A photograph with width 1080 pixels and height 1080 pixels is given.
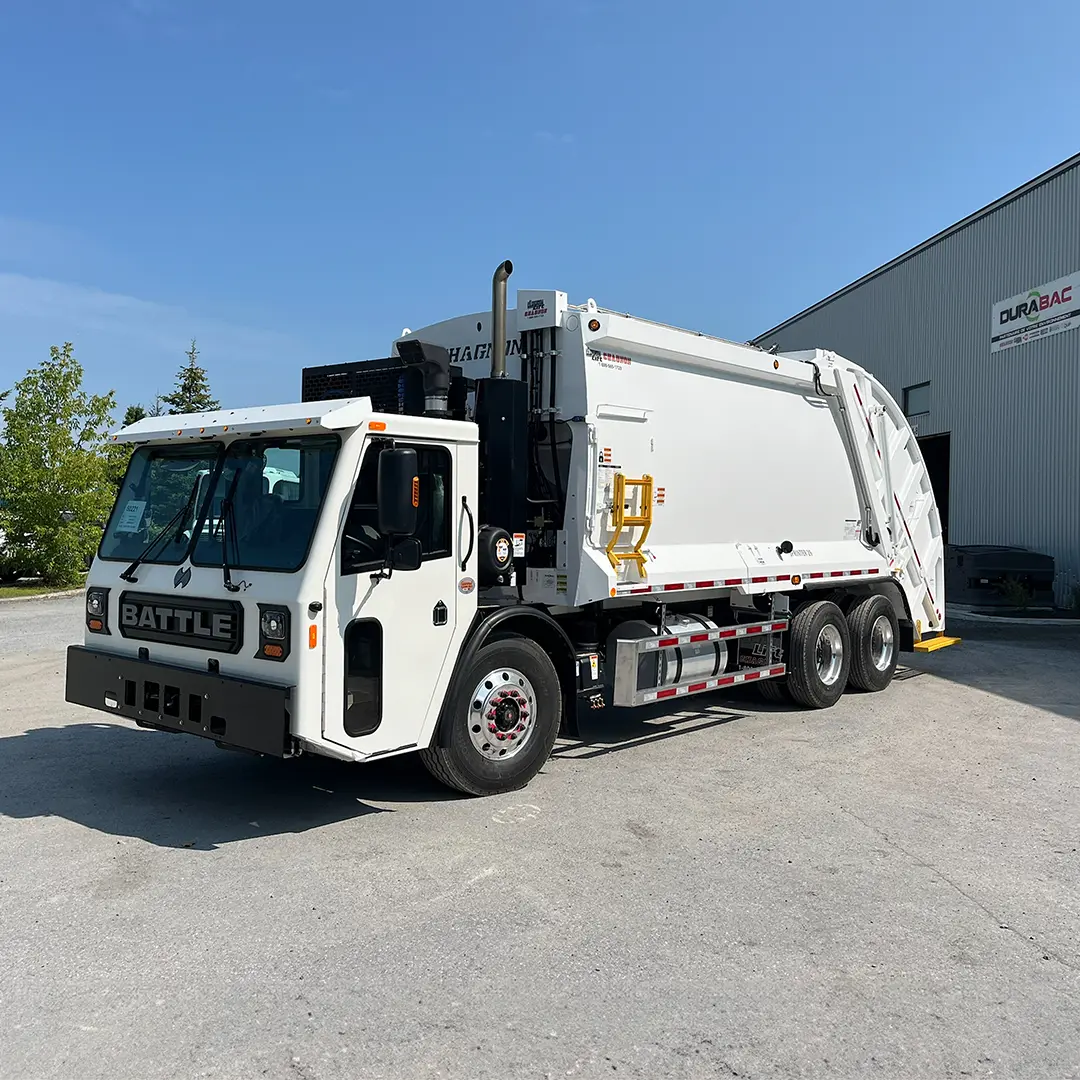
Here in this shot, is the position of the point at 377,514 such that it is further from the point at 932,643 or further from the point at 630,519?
the point at 932,643

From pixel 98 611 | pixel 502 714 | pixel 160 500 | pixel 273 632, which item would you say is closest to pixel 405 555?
pixel 273 632

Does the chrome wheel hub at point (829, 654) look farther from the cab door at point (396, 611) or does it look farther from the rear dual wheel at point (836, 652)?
the cab door at point (396, 611)

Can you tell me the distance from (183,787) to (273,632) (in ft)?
6.27

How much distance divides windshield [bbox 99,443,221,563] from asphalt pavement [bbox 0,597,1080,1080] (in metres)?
1.62

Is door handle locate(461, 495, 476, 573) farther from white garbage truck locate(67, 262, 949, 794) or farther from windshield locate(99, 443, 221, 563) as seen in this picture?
windshield locate(99, 443, 221, 563)

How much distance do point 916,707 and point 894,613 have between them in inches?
52.7

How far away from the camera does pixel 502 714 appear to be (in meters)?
6.20

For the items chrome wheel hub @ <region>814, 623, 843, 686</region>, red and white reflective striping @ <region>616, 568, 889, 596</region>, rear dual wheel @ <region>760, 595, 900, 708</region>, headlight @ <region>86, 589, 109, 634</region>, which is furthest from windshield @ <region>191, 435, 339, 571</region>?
chrome wheel hub @ <region>814, 623, 843, 686</region>

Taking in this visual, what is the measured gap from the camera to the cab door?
5.30 metres

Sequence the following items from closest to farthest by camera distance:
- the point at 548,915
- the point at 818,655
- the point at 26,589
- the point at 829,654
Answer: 1. the point at 548,915
2. the point at 818,655
3. the point at 829,654
4. the point at 26,589

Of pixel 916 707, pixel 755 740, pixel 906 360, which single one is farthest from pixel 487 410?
pixel 906 360

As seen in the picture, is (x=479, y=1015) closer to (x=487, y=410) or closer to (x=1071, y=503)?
(x=487, y=410)

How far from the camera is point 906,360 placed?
A: 23516 millimetres

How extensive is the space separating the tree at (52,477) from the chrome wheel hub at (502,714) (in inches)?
726
